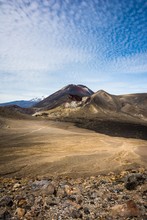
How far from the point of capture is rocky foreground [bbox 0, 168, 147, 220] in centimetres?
559

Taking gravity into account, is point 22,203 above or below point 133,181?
below

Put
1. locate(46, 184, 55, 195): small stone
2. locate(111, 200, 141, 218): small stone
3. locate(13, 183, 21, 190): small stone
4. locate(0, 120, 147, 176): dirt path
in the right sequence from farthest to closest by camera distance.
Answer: locate(0, 120, 147, 176): dirt path < locate(13, 183, 21, 190): small stone < locate(46, 184, 55, 195): small stone < locate(111, 200, 141, 218): small stone

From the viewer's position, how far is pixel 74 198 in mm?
6605

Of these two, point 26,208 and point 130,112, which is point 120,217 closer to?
point 26,208

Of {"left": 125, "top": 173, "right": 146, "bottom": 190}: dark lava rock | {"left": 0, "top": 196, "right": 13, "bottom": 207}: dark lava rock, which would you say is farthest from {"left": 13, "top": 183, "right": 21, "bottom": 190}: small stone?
{"left": 125, "top": 173, "right": 146, "bottom": 190}: dark lava rock

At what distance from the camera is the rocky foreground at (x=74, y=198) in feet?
18.4

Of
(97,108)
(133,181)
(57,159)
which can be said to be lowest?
(57,159)

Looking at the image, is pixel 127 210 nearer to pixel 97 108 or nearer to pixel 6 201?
pixel 6 201

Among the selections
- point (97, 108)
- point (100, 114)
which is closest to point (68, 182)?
point (100, 114)

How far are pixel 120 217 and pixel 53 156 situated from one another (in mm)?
7038

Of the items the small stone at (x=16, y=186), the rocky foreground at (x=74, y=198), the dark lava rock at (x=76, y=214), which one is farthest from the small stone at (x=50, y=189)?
the dark lava rock at (x=76, y=214)

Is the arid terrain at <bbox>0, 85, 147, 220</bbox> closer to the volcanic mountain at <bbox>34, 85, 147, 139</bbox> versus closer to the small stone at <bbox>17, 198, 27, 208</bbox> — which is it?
the small stone at <bbox>17, 198, 27, 208</bbox>

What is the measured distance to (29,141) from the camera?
16.0 m

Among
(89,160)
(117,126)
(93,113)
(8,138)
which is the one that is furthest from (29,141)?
(93,113)
